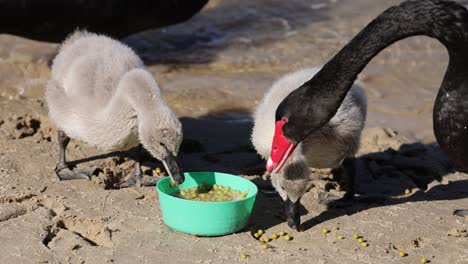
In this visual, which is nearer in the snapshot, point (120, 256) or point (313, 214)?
point (120, 256)

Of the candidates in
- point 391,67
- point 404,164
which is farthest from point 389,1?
point 404,164

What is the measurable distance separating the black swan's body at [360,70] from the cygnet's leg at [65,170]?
1.59m

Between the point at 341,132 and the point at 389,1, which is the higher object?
the point at 341,132

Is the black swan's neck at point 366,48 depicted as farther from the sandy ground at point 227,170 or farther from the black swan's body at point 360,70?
the sandy ground at point 227,170

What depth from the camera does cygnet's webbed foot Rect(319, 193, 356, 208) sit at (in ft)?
17.4

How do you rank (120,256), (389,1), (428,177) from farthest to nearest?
(389,1) < (428,177) < (120,256)

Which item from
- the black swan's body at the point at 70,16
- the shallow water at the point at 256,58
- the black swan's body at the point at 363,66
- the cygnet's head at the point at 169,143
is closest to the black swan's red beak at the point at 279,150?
the black swan's body at the point at 363,66

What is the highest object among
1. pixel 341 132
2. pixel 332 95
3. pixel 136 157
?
pixel 332 95

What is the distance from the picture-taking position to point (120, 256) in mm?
4457

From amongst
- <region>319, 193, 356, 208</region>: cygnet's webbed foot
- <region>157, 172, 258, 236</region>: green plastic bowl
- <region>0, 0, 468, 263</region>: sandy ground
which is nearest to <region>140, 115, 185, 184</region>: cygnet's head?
<region>157, 172, 258, 236</region>: green plastic bowl

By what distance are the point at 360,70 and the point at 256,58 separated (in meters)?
5.10

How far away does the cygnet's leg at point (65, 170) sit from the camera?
18.4ft

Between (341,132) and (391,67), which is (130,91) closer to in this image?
(341,132)

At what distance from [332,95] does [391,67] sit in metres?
4.93
